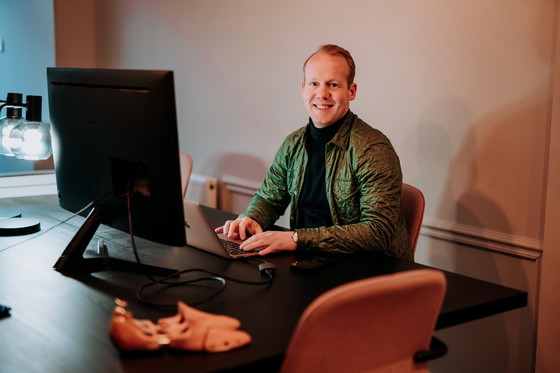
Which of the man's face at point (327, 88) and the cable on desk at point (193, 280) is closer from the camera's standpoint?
the cable on desk at point (193, 280)

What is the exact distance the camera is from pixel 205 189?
12.6ft

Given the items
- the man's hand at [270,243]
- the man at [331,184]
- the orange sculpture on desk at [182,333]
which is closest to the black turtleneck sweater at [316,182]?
the man at [331,184]

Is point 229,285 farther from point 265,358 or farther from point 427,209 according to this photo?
point 427,209

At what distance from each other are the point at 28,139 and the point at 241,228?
789 mm

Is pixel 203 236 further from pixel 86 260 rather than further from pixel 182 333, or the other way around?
pixel 182 333

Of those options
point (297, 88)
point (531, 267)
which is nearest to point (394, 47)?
point (297, 88)

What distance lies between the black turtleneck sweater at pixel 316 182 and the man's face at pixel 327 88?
0.05m

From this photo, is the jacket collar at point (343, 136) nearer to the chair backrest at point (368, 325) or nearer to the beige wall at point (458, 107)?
the beige wall at point (458, 107)

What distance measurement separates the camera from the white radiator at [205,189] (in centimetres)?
383

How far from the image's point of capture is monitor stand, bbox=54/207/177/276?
5.44ft

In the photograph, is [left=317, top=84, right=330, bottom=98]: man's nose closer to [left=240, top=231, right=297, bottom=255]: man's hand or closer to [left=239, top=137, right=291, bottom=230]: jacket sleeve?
[left=239, top=137, right=291, bottom=230]: jacket sleeve

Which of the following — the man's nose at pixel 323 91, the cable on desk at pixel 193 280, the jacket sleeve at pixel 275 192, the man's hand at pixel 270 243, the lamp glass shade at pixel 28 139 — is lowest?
the cable on desk at pixel 193 280

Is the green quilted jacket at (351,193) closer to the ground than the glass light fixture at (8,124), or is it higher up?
closer to the ground

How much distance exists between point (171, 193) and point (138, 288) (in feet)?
0.81
